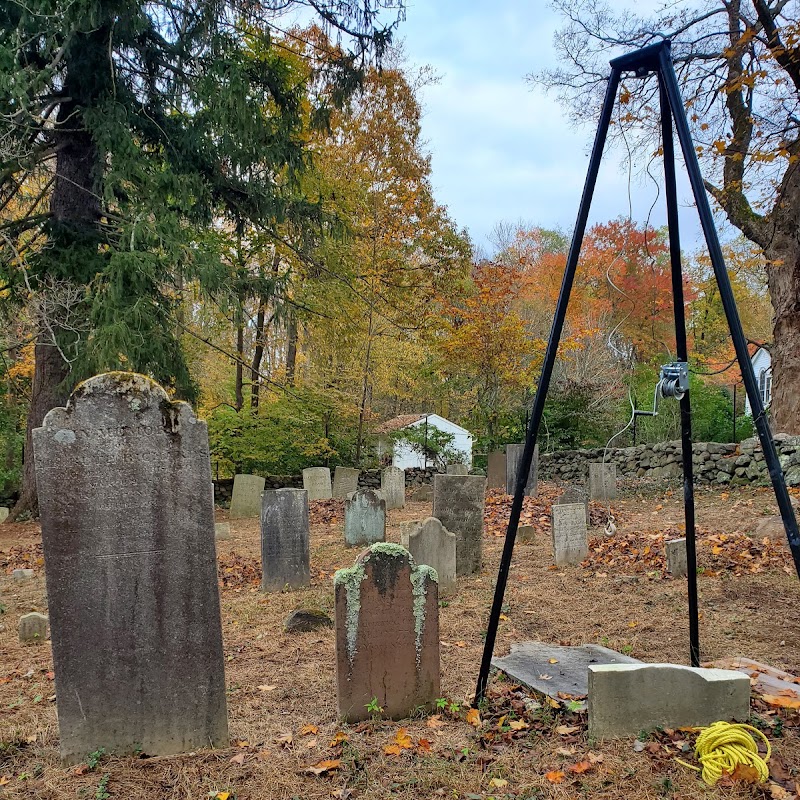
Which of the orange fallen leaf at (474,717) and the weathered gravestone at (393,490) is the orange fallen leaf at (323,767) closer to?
the orange fallen leaf at (474,717)

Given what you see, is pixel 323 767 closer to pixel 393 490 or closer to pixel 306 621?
pixel 306 621

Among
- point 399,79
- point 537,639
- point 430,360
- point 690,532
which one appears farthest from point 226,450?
point 690,532

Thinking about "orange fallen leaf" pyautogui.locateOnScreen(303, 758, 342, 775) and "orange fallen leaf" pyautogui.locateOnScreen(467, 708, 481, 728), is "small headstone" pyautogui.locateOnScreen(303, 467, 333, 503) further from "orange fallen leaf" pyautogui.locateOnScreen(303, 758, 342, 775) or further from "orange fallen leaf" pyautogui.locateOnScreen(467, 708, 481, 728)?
"orange fallen leaf" pyautogui.locateOnScreen(303, 758, 342, 775)

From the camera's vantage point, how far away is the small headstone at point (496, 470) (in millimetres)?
17219

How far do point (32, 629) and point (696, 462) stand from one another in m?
13.3

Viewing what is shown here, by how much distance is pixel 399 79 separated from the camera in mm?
17734

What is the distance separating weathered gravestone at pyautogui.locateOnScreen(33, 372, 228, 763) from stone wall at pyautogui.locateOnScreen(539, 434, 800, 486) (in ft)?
36.4

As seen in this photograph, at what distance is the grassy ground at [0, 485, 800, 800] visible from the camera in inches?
113

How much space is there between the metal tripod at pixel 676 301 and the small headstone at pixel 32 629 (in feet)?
13.3

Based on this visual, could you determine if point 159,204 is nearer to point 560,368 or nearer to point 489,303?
point 489,303

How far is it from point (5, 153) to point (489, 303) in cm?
1243

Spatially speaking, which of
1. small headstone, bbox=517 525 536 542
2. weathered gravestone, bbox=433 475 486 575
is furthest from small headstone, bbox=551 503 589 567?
small headstone, bbox=517 525 536 542

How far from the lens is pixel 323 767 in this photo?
302 centimetres

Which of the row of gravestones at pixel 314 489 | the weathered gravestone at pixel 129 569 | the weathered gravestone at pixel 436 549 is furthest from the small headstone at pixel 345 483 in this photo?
the weathered gravestone at pixel 129 569
